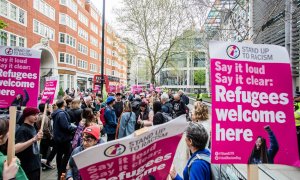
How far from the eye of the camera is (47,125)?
278 inches

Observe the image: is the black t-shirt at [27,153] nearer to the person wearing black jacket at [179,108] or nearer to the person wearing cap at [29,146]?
the person wearing cap at [29,146]

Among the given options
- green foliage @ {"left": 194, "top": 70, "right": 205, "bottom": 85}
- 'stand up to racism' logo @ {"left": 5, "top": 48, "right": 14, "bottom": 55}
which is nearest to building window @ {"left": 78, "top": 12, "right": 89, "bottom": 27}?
green foliage @ {"left": 194, "top": 70, "right": 205, "bottom": 85}

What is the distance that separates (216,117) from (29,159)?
9.71 ft

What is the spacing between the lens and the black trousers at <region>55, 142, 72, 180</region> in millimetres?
6030

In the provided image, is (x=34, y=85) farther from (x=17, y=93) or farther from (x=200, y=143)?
(x=200, y=143)

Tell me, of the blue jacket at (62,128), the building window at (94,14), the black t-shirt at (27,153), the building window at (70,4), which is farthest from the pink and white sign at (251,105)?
the building window at (94,14)

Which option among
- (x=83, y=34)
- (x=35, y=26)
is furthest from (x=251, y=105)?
(x=83, y=34)

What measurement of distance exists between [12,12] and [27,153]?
94.5 feet

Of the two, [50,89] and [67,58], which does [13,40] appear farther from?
[50,89]

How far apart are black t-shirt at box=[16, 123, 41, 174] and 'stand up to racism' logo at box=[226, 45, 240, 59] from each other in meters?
3.10

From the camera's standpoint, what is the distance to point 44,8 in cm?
3712

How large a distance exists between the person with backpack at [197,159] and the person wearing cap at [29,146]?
88.9 inches

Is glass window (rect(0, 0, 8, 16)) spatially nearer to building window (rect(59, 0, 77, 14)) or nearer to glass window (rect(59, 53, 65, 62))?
glass window (rect(59, 53, 65, 62))

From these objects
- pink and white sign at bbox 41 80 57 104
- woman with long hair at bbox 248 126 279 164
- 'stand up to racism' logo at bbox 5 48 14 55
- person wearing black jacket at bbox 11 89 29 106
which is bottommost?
woman with long hair at bbox 248 126 279 164
